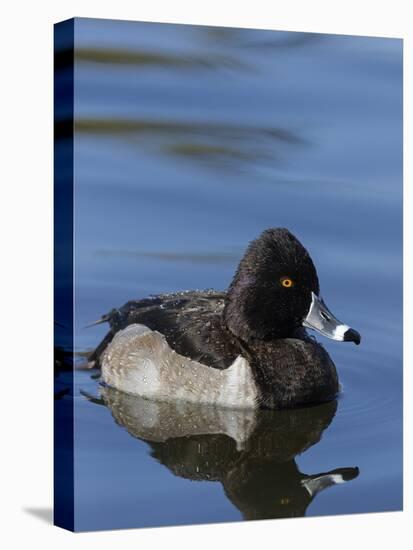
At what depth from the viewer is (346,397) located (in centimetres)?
1263

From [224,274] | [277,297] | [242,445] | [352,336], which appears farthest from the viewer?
[277,297]

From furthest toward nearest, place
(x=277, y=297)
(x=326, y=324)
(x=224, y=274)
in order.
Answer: (x=277, y=297) < (x=326, y=324) < (x=224, y=274)

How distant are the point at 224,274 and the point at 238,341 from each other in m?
0.63

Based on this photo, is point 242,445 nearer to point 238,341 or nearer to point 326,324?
point 238,341

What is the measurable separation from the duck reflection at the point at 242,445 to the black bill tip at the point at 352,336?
0.60 m

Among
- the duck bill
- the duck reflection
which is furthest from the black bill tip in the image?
the duck reflection

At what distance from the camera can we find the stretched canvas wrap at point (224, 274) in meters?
10.8

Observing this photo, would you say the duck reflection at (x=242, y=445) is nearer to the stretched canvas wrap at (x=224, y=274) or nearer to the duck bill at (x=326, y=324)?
the stretched canvas wrap at (x=224, y=274)

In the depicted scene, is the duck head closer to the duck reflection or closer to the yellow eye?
the yellow eye

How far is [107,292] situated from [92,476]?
1395mm

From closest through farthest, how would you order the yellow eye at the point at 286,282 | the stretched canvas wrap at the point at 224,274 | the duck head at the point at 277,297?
1. the stretched canvas wrap at the point at 224,274
2. the duck head at the point at 277,297
3. the yellow eye at the point at 286,282

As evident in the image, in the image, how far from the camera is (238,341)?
1264 centimetres

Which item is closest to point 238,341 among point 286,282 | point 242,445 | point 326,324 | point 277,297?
point 277,297

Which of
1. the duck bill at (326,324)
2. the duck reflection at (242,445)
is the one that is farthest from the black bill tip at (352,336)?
the duck reflection at (242,445)
